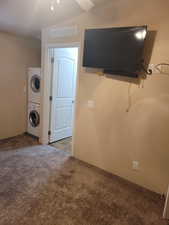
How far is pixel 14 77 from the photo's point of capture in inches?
154

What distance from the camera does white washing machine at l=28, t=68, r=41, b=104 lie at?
152 inches

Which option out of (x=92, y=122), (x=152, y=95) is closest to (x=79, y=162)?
(x=92, y=122)

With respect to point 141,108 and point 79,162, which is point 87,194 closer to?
point 79,162

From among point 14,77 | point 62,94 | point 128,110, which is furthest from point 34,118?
point 128,110

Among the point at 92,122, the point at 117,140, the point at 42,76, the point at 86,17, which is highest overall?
the point at 86,17

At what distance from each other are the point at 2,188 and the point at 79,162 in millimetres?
1364

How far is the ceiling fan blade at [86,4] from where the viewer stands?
2551 mm

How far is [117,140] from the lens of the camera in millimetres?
2750

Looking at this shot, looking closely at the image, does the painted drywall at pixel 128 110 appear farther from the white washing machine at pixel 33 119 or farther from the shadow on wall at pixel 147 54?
the white washing machine at pixel 33 119

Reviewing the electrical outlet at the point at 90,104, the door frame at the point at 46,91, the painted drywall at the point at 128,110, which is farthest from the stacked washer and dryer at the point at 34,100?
the electrical outlet at the point at 90,104

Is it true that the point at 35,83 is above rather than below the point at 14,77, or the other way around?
below

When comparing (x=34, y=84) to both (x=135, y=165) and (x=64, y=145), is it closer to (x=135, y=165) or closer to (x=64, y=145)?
(x=64, y=145)

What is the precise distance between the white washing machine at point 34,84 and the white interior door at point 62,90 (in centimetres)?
43

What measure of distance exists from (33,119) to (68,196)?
2.38 m
